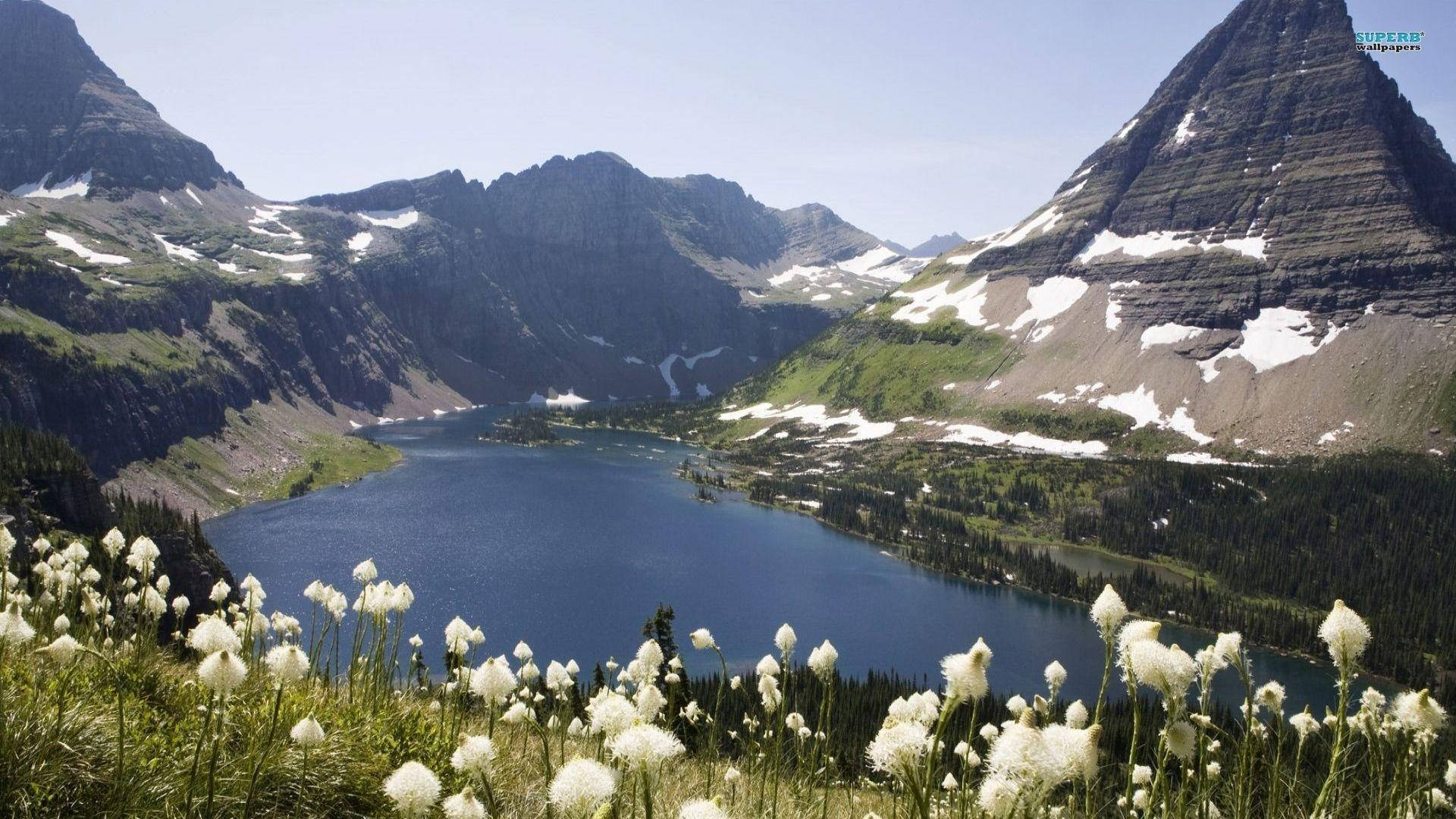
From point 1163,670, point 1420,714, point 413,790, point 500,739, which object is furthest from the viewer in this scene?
point 500,739

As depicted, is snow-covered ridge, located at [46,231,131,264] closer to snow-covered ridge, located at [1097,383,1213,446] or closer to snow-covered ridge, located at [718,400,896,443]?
snow-covered ridge, located at [718,400,896,443]

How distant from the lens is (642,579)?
80.1m

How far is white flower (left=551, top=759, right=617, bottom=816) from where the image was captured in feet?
10.1

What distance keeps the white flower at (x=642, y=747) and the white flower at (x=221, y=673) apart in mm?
1997

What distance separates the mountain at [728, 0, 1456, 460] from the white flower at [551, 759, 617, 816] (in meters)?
149

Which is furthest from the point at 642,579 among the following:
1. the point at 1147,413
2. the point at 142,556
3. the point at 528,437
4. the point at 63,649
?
the point at 528,437

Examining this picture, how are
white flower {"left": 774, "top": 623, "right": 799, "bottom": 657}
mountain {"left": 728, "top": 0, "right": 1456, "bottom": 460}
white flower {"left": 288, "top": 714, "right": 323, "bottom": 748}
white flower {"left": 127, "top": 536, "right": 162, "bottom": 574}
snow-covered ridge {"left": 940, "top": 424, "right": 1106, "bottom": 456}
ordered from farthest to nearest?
snow-covered ridge {"left": 940, "top": 424, "right": 1106, "bottom": 456}, mountain {"left": 728, "top": 0, "right": 1456, "bottom": 460}, white flower {"left": 127, "top": 536, "right": 162, "bottom": 574}, white flower {"left": 774, "top": 623, "right": 799, "bottom": 657}, white flower {"left": 288, "top": 714, "right": 323, "bottom": 748}

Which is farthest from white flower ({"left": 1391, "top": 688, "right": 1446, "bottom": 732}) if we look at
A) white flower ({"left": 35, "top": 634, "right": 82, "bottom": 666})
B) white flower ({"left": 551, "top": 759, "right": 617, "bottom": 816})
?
white flower ({"left": 35, "top": 634, "right": 82, "bottom": 666})

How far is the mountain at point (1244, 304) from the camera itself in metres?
130

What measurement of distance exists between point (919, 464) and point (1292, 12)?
167 metres

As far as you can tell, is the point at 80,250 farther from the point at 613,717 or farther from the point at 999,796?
the point at 999,796

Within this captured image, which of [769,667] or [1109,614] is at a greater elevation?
[1109,614]

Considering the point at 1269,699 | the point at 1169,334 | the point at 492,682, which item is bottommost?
the point at 492,682

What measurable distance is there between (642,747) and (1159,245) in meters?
207
